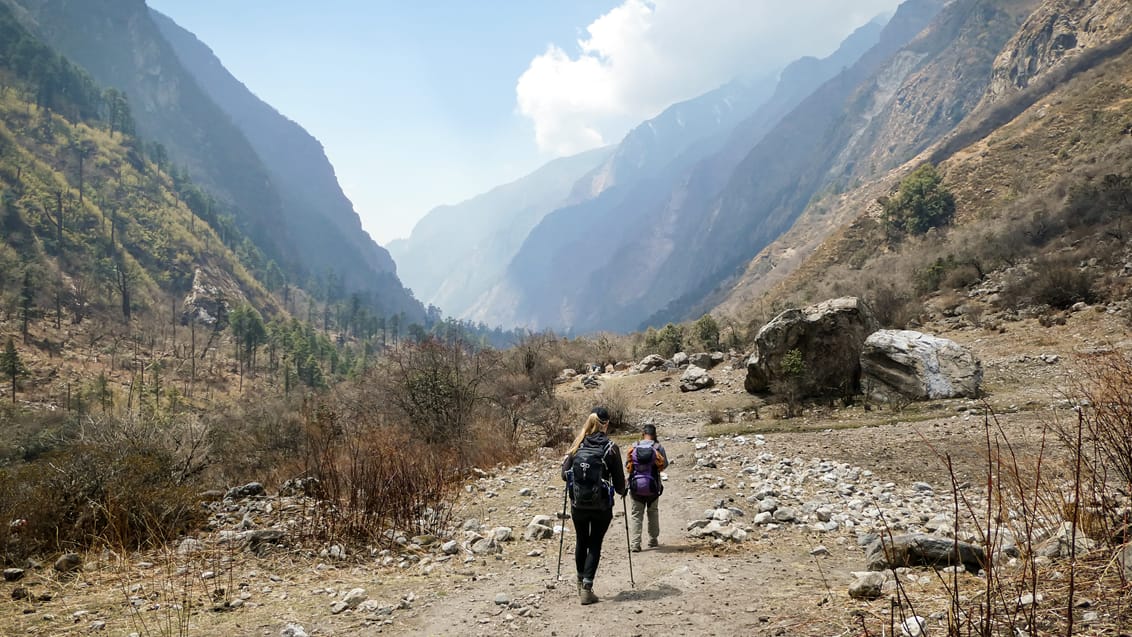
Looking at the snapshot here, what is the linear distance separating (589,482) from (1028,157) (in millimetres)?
60175

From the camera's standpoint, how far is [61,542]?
6.95 metres

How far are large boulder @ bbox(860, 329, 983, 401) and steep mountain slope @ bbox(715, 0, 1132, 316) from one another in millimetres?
13923

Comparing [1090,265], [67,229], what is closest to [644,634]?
[1090,265]

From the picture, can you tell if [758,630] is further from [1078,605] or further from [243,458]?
[243,458]

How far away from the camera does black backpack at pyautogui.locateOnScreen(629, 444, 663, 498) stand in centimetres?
689

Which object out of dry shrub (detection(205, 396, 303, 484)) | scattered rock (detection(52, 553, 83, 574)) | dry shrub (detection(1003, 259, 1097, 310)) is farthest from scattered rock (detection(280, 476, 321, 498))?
dry shrub (detection(1003, 259, 1097, 310))

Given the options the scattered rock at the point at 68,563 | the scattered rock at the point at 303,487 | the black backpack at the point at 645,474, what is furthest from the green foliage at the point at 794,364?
the scattered rock at the point at 68,563

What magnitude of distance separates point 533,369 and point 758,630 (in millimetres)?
23461

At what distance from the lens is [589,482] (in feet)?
18.3

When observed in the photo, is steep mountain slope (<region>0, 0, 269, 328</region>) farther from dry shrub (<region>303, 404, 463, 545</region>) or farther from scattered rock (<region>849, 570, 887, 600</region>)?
scattered rock (<region>849, 570, 887, 600</region>)

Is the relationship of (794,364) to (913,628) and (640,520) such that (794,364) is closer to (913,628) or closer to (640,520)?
(640,520)

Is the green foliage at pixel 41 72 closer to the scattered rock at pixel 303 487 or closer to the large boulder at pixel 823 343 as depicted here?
the scattered rock at pixel 303 487

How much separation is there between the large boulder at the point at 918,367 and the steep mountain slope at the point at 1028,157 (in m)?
13.9

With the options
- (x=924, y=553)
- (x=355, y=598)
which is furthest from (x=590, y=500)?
(x=924, y=553)
